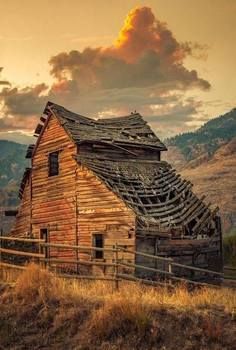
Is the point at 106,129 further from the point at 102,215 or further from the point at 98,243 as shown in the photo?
the point at 98,243

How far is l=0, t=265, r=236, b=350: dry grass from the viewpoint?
10.6 meters

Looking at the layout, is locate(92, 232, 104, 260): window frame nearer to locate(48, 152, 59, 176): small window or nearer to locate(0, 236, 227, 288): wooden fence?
locate(0, 236, 227, 288): wooden fence

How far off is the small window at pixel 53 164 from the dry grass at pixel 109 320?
16.4 m

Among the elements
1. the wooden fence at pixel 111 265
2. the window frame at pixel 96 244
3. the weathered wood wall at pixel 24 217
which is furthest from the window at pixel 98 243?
the weathered wood wall at pixel 24 217

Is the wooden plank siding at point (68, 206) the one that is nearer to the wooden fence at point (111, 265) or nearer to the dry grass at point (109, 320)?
the wooden fence at point (111, 265)

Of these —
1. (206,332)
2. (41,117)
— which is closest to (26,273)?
(206,332)

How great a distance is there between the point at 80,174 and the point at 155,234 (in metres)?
6.12

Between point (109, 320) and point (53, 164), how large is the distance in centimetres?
1959

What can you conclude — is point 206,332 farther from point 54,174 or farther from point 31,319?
point 54,174

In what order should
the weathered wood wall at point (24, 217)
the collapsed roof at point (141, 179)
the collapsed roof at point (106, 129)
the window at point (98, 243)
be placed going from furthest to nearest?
the weathered wood wall at point (24, 217)
the collapsed roof at point (106, 129)
the window at point (98, 243)
the collapsed roof at point (141, 179)

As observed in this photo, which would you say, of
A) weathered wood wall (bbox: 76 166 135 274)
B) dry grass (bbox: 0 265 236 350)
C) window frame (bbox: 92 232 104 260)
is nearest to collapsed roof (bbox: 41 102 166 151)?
weathered wood wall (bbox: 76 166 135 274)

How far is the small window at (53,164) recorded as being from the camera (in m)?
29.5

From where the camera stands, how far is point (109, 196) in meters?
24.1

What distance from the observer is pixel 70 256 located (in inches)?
1045
